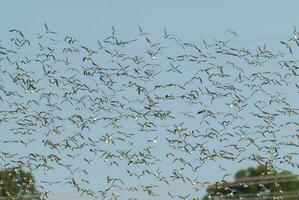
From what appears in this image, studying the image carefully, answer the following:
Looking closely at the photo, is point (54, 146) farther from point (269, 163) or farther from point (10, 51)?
point (269, 163)

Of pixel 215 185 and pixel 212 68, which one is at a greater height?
pixel 212 68

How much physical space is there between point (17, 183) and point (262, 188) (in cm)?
437

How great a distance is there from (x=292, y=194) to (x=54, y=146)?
4150 millimetres

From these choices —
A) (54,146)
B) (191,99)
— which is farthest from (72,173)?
(191,99)

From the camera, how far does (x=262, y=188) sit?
23.7 m

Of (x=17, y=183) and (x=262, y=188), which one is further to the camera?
(x=17, y=183)

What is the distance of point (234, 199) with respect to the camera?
A: 2406 cm

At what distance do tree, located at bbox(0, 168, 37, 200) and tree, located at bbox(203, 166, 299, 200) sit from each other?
3.00 m

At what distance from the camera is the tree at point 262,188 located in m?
23.8

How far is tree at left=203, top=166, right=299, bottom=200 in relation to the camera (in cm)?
2378

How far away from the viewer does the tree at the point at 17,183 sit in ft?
79.1

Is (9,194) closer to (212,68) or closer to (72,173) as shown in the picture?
(72,173)

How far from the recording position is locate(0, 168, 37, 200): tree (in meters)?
24.1

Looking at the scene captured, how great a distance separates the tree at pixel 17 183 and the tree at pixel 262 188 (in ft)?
9.83
